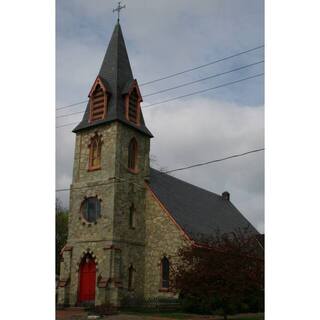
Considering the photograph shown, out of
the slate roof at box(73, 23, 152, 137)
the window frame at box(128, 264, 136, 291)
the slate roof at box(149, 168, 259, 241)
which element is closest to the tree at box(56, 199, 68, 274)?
the slate roof at box(149, 168, 259, 241)

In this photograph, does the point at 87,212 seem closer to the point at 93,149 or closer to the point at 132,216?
the point at 132,216

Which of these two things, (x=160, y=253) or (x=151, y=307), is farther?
(x=160, y=253)

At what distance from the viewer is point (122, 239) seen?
61.4 feet

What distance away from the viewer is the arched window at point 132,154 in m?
20.2

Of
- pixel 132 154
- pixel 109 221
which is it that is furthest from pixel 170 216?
pixel 132 154

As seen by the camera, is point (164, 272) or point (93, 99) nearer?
point (164, 272)

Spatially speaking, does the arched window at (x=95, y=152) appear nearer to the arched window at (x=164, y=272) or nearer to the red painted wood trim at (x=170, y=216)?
the red painted wood trim at (x=170, y=216)

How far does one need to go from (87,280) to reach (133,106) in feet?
26.1

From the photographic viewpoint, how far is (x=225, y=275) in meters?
11.2

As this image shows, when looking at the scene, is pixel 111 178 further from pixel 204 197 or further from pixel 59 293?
pixel 204 197

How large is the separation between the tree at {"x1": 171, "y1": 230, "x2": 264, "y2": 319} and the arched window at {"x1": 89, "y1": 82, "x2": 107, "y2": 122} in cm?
972
